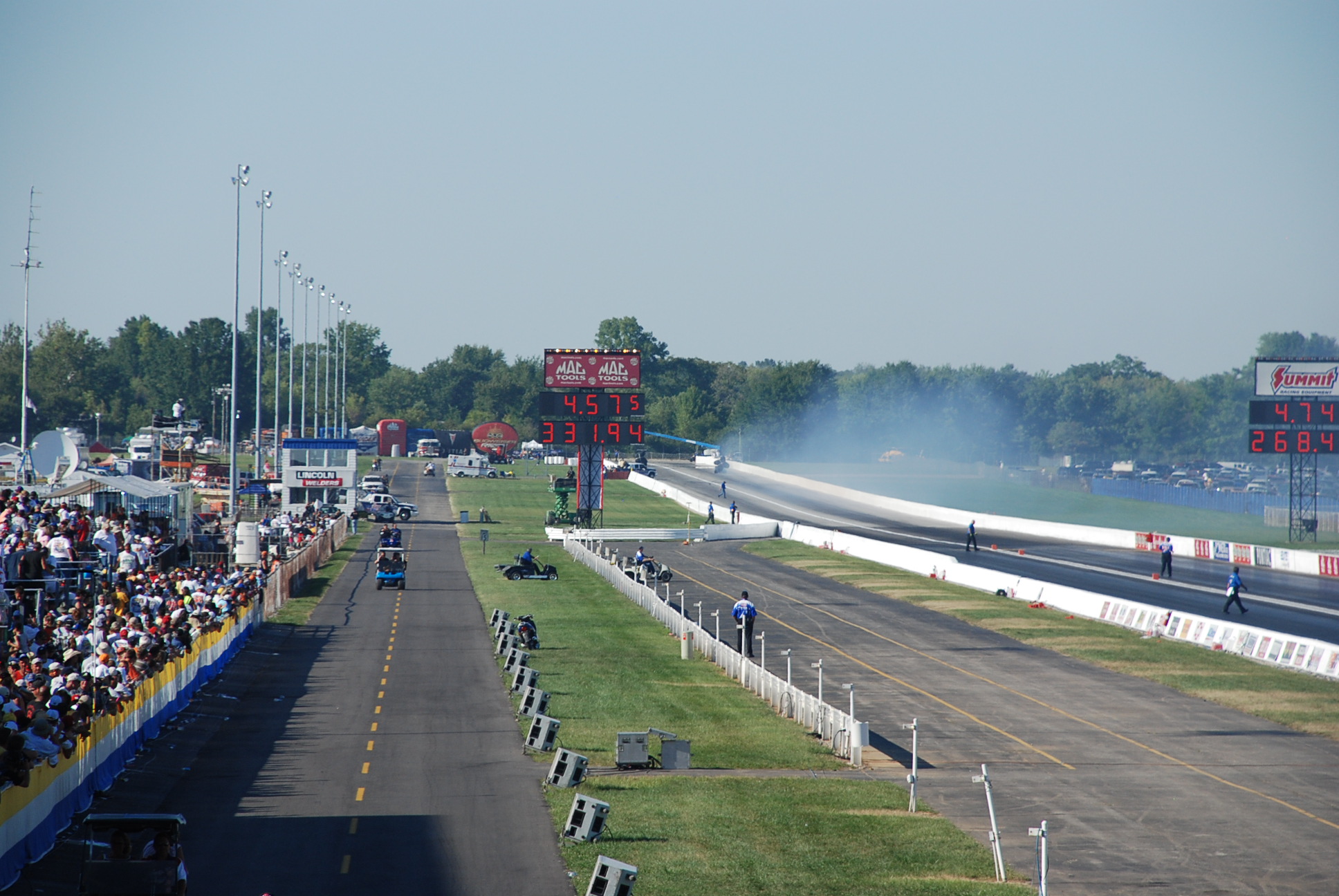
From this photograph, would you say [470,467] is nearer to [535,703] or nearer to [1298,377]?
[1298,377]

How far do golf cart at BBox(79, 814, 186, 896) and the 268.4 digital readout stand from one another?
63076mm

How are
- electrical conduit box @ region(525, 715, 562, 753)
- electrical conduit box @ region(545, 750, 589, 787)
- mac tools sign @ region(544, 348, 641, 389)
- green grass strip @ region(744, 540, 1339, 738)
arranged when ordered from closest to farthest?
electrical conduit box @ region(545, 750, 589, 787), electrical conduit box @ region(525, 715, 562, 753), green grass strip @ region(744, 540, 1339, 738), mac tools sign @ region(544, 348, 641, 389)

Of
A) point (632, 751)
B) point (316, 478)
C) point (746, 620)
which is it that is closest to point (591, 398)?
point (316, 478)

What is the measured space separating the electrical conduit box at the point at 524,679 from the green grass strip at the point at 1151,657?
16379mm

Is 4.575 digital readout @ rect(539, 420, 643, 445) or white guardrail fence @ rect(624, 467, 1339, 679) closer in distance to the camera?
white guardrail fence @ rect(624, 467, 1339, 679)

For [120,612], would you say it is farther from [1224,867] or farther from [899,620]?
[899,620]

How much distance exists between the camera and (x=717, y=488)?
433 ft

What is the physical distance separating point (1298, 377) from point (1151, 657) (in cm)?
3526

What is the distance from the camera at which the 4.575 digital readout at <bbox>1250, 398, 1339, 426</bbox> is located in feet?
217

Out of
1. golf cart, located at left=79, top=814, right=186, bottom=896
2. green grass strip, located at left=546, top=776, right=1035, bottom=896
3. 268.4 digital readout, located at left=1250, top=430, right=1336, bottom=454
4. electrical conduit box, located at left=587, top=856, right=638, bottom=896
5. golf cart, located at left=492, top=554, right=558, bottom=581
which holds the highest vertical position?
268.4 digital readout, located at left=1250, top=430, right=1336, bottom=454

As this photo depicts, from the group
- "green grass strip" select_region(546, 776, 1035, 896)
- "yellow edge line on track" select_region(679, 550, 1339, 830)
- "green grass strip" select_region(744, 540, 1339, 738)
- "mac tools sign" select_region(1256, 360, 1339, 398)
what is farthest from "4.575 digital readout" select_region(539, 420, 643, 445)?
"green grass strip" select_region(546, 776, 1035, 896)

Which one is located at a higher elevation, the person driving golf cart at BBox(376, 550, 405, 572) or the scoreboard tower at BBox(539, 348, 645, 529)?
the scoreboard tower at BBox(539, 348, 645, 529)

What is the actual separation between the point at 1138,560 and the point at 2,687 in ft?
198

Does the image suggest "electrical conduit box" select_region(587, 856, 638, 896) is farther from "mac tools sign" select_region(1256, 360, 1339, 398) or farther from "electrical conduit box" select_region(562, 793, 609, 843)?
"mac tools sign" select_region(1256, 360, 1339, 398)
